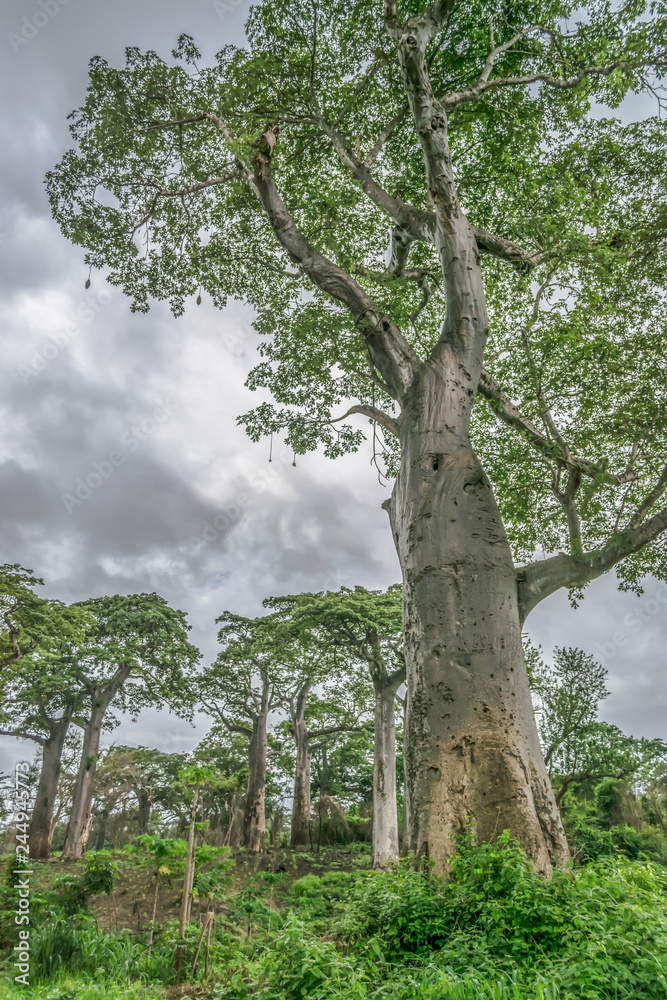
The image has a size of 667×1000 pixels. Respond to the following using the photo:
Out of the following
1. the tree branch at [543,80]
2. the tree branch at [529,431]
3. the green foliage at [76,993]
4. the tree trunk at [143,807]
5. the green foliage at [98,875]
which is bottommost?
the green foliage at [76,993]

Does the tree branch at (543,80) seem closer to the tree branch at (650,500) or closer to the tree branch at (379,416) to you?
the tree branch at (379,416)

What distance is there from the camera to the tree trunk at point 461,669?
3525 millimetres

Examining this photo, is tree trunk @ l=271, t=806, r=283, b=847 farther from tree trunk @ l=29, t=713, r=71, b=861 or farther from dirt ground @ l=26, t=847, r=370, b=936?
tree trunk @ l=29, t=713, r=71, b=861

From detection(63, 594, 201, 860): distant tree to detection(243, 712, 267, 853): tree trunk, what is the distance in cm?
238

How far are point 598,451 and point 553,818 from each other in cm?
459

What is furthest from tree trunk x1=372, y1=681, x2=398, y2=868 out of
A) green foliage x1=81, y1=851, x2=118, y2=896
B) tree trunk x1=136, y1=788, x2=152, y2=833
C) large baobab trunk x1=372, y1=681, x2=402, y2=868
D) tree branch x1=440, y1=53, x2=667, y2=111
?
tree trunk x1=136, y1=788, x2=152, y2=833

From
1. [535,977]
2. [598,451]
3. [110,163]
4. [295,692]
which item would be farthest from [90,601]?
[535,977]

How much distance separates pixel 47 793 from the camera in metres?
17.0

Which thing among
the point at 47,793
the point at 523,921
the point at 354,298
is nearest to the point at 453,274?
the point at 354,298

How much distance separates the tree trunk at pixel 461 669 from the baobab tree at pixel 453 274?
17 millimetres

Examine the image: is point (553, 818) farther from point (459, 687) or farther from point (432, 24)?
point (432, 24)

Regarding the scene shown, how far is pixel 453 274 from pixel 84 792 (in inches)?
687

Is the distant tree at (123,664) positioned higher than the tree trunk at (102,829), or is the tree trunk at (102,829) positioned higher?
the distant tree at (123,664)

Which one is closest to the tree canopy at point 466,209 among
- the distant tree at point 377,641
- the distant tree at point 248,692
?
the distant tree at point 377,641
